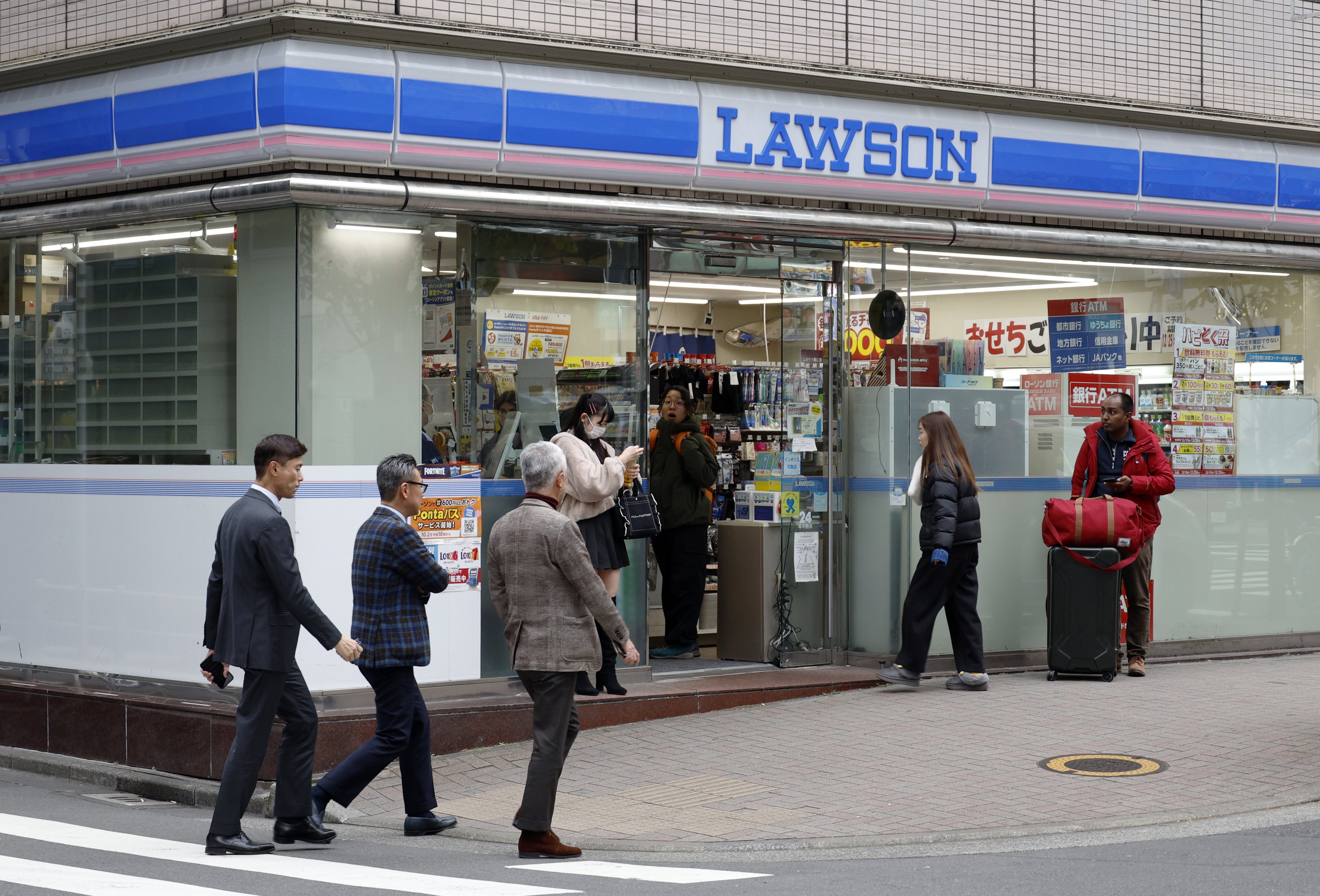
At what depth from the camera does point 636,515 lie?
964 centimetres

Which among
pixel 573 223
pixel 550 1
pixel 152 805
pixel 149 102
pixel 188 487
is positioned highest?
pixel 550 1

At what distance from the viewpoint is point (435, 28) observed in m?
8.74

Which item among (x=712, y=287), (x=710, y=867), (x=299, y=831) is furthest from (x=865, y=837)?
(x=712, y=287)

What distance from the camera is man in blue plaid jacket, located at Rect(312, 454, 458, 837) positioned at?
6922mm

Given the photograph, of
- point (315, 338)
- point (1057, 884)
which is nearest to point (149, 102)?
point (315, 338)

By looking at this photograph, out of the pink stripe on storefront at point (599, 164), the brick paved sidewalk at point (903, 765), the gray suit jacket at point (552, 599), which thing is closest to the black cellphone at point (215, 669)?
the brick paved sidewalk at point (903, 765)

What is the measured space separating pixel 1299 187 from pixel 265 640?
9363 millimetres

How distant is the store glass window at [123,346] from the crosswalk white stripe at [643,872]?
384 centimetres

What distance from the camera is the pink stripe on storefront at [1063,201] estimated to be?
35.8 feet

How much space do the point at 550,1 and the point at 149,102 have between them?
2.53 meters

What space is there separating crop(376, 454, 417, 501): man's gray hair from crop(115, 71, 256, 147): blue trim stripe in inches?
101

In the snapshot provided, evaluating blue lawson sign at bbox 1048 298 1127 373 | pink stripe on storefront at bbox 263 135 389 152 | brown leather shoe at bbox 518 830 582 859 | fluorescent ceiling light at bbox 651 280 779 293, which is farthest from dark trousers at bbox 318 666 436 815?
blue lawson sign at bbox 1048 298 1127 373

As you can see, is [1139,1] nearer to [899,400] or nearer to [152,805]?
[899,400]

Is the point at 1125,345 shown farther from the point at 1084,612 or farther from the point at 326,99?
the point at 326,99
